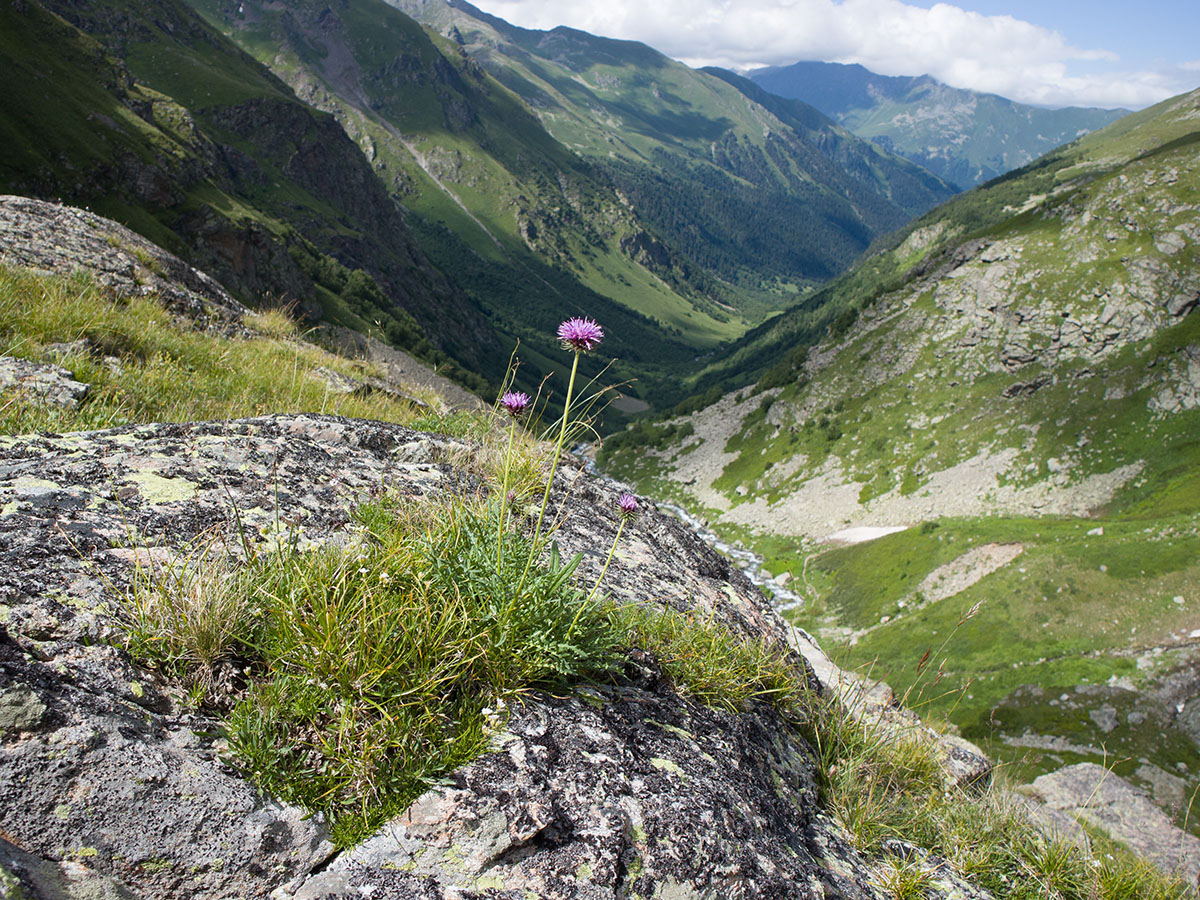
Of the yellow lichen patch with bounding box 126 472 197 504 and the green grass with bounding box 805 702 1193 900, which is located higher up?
the yellow lichen patch with bounding box 126 472 197 504

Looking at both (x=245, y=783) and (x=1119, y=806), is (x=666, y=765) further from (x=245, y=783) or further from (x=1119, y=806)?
(x=1119, y=806)

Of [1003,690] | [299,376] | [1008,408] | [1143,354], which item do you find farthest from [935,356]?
[299,376]

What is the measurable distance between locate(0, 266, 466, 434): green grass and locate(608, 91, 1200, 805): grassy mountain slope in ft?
124

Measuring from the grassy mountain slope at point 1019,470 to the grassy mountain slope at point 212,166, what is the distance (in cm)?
5475

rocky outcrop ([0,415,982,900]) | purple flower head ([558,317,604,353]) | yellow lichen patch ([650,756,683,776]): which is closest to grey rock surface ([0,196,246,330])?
rocky outcrop ([0,415,982,900])

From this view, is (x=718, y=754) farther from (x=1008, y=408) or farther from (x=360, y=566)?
(x=1008, y=408)

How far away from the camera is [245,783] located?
2.39m

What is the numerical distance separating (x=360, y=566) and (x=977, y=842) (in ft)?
15.6

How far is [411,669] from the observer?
9.21 feet

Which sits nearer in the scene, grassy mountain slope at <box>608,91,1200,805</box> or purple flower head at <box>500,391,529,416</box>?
purple flower head at <box>500,391,529,416</box>

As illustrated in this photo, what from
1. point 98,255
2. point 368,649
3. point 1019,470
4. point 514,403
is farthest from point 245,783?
point 1019,470

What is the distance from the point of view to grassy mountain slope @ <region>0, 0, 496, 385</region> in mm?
57938

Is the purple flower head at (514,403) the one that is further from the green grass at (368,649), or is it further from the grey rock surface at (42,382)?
the grey rock surface at (42,382)

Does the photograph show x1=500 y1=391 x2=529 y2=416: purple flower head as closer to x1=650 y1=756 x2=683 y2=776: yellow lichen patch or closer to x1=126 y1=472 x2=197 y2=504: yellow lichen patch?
x1=126 y1=472 x2=197 y2=504: yellow lichen patch
